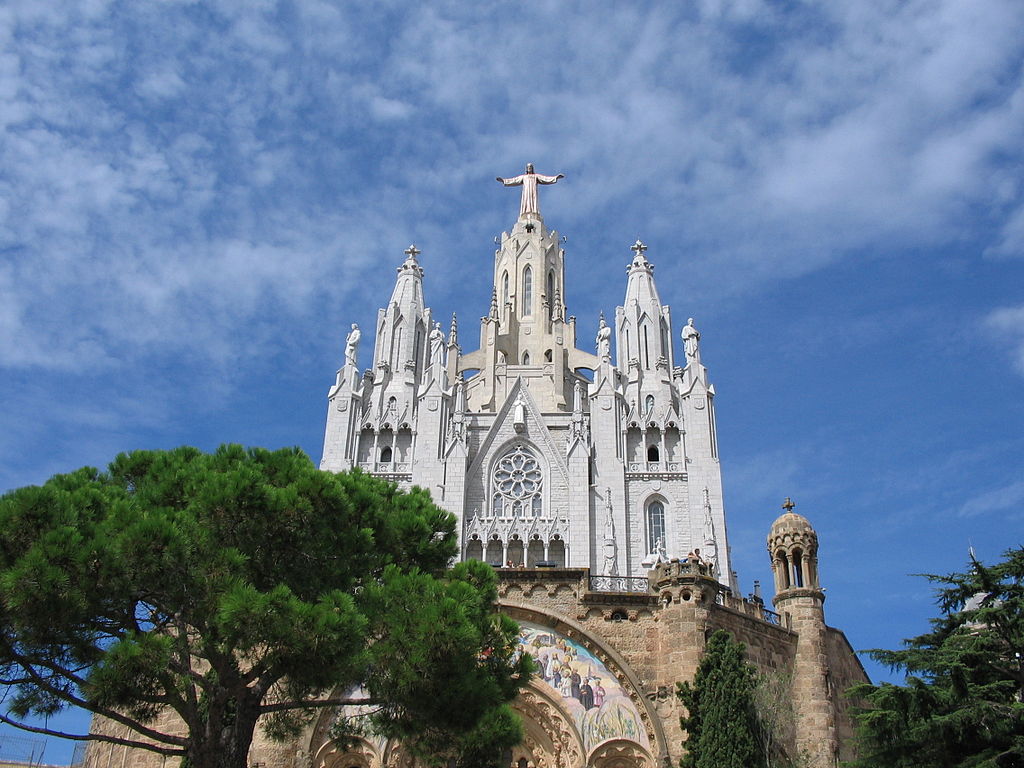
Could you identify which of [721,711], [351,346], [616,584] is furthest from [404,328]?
[721,711]

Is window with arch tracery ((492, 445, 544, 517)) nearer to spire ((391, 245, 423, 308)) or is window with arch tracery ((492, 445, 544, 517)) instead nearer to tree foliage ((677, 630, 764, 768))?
spire ((391, 245, 423, 308))

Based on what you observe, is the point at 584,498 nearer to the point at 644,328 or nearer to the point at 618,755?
the point at 644,328

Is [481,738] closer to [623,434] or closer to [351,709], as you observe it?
[351,709]

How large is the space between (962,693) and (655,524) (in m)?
24.7

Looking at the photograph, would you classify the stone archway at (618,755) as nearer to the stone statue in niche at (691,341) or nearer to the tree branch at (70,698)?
the tree branch at (70,698)

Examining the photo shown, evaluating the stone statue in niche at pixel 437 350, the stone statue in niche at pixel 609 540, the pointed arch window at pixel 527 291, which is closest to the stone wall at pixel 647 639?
the stone statue in niche at pixel 609 540

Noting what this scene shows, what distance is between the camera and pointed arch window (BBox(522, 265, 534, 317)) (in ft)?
179

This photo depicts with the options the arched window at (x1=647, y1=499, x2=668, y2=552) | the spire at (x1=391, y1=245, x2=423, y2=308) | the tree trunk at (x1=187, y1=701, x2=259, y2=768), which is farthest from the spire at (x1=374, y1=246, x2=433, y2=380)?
the tree trunk at (x1=187, y1=701, x2=259, y2=768)

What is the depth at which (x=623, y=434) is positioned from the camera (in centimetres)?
4431

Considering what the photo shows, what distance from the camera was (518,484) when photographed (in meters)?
43.8

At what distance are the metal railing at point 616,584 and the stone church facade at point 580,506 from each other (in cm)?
6

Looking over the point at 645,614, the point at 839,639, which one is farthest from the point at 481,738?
the point at 839,639

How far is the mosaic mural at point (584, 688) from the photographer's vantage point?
830 inches

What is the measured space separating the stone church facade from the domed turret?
1.5 inches
